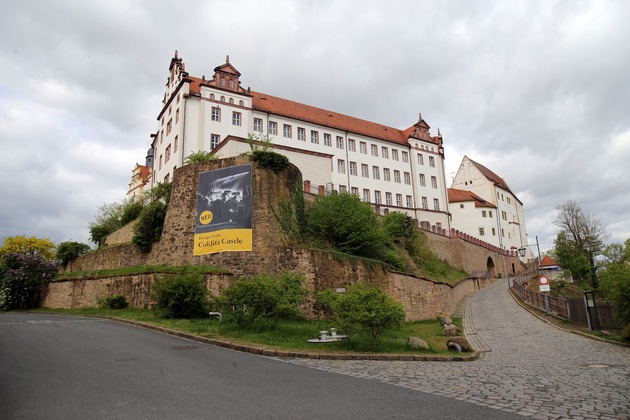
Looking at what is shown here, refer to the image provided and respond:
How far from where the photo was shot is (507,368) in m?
11.2

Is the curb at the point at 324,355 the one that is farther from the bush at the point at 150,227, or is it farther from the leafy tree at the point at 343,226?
the bush at the point at 150,227

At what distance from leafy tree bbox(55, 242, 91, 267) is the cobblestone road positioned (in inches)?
1208

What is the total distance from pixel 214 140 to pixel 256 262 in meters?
18.9

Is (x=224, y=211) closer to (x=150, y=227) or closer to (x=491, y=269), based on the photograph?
(x=150, y=227)

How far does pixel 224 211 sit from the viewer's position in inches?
931

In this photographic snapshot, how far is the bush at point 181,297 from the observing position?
17944mm

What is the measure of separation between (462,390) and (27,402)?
7.26 metres

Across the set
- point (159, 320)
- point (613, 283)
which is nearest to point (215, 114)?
point (159, 320)

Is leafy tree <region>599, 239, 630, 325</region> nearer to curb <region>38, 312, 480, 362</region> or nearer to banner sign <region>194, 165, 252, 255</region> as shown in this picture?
curb <region>38, 312, 480, 362</region>

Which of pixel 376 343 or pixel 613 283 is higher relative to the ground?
pixel 613 283

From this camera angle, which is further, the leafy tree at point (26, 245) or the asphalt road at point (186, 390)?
the leafy tree at point (26, 245)

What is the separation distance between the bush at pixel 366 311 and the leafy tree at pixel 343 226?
12.5 m

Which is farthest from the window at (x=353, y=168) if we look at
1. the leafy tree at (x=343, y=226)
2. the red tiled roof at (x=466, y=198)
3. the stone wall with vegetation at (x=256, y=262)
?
the red tiled roof at (x=466, y=198)

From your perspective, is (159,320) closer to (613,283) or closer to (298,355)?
(298,355)
